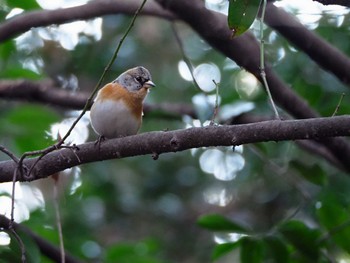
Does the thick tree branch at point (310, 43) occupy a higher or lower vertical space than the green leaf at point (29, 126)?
higher

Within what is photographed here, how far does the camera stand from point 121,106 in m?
4.26

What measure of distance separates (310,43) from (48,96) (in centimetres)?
200

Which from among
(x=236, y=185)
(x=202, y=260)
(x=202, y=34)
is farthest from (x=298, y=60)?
(x=202, y=260)

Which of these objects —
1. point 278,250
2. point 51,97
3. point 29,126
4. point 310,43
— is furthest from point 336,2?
point 51,97

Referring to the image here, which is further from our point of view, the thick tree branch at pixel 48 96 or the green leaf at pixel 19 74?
the thick tree branch at pixel 48 96

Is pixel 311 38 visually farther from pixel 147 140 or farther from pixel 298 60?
pixel 147 140

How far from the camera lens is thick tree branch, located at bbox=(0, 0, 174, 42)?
17.3 feet

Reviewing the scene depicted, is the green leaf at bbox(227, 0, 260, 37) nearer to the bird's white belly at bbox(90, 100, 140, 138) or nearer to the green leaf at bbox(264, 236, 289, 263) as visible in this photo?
the bird's white belly at bbox(90, 100, 140, 138)

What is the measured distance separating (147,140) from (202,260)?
3975mm

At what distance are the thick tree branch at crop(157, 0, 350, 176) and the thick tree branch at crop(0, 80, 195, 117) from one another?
960 millimetres

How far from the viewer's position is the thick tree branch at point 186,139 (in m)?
2.72

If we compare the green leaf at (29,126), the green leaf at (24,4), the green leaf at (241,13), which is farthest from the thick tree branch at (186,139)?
the green leaf at (24,4)

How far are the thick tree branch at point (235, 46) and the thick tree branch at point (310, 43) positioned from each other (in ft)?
0.70

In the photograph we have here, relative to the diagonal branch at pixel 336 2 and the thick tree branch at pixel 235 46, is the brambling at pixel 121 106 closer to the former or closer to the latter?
the thick tree branch at pixel 235 46
